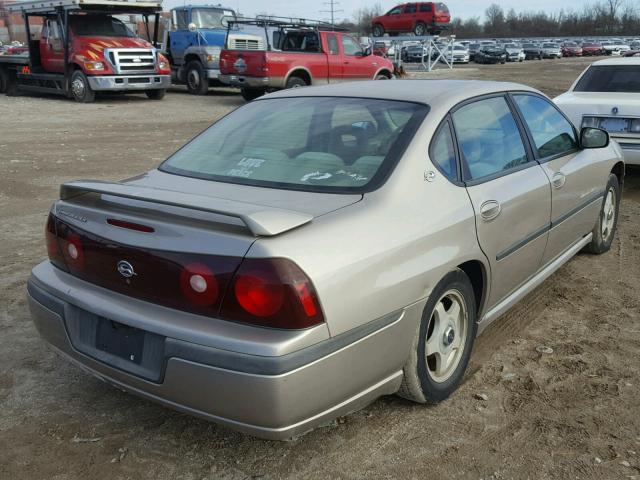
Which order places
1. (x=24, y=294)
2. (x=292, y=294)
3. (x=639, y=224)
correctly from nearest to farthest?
(x=292, y=294) < (x=24, y=294) < (x=639, y=224)

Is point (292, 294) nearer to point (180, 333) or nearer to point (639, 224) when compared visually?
point (180, 333)

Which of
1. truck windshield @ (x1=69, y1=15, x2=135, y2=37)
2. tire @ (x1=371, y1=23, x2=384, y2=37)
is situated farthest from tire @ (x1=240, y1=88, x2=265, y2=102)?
tire @ (x1=371, y1=23, x2=384, y2=37)

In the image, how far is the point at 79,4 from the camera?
16422 millimetres

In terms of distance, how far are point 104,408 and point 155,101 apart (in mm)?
16747

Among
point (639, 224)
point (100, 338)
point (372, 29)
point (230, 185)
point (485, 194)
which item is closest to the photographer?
point (100, 338)

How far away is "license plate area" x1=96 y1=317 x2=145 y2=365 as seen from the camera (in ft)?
8.48

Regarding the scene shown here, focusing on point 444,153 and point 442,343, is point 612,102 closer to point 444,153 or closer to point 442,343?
point 444,153

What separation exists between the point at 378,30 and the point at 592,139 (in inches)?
1509

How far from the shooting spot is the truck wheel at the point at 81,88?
17344mm

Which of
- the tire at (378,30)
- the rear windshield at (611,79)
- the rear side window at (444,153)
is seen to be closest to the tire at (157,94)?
the rear windshield at (611,79)

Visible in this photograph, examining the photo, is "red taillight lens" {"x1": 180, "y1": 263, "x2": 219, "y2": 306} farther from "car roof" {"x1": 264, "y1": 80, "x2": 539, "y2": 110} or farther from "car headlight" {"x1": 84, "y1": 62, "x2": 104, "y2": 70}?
"car headlight" {"x1": 84, "y1": 62, "x2": 104, "y2": 70}

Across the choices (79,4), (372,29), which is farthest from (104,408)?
(372,29)

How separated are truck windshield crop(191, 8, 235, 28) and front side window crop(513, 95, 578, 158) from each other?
17.7m

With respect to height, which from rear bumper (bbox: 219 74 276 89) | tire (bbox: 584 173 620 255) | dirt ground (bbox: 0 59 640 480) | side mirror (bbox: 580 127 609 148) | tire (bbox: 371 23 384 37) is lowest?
dirt ground (bbox: 0 59 640 480)
